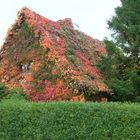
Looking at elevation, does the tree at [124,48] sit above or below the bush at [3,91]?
above

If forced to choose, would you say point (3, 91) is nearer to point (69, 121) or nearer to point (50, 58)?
point (50, 58)

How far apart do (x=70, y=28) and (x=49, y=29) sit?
2580 millimetres

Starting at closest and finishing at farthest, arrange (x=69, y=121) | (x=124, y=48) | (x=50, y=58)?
(x=69, y=121) → (x=124, y=48) → (x=50, y=58)

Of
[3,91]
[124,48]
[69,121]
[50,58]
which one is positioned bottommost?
[69,121]

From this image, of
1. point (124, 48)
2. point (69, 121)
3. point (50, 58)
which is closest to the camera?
point (69, 121)

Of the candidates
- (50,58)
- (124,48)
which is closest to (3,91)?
(50,58)

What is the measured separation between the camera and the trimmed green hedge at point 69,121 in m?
15.9

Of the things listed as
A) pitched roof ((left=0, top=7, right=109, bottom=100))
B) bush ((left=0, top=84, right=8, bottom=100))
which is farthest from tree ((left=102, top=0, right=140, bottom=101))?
bush ((left=0, top=84, right=8, bottom=100))

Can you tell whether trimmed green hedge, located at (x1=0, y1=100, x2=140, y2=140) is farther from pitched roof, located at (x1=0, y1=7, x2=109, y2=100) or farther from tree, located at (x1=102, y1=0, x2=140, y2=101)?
tree, located at (x1=102, y1=0, x2=140, y2=101)

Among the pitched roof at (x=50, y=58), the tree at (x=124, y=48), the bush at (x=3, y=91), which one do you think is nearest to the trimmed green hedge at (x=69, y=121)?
the pitched roof at (x=50, y=58)

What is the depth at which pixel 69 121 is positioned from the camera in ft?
54.0

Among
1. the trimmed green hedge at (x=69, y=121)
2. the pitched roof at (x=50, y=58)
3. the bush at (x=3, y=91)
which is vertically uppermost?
the pitched roof at (x=50, y=58)

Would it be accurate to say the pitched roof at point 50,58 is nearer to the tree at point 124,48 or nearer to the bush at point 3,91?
the tree at point 124,48

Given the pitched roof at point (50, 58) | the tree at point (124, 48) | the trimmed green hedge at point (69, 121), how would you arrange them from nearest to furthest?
the trimmed green hedge at point (69, 121)
the tree at point (124, 48)
the pitched roof at point (50, 58)
